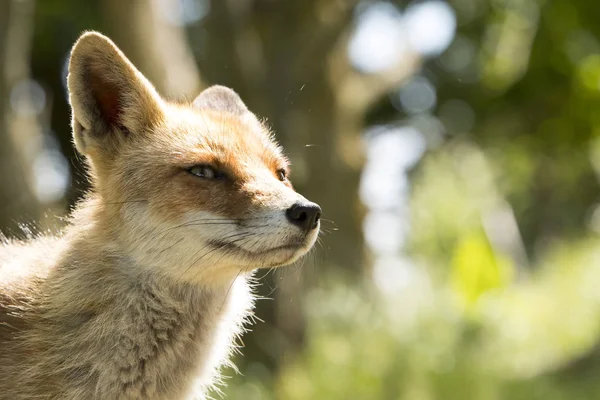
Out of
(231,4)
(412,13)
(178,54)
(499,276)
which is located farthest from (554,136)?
(178,54)

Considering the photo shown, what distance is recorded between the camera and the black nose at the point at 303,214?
3346 mm

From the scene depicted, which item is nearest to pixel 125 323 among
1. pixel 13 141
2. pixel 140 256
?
pixel 140 256

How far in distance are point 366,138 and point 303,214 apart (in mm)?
14422

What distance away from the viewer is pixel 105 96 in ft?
12.7

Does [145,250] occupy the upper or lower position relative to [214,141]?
lower

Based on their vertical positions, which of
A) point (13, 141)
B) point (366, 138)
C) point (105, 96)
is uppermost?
point (105, 96)

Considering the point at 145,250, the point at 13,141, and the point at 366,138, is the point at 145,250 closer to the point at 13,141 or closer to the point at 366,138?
the point at 13,141

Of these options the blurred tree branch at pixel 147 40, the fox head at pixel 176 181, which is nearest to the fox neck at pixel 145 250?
the fox head at pixel 176 181

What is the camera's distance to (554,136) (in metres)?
14.9

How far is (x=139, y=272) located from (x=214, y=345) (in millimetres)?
524

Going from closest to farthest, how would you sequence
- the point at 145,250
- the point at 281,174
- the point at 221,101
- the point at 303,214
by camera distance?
the point at 303,214 → the point at 145,250 → the point at 281,174 → the point at 221,101

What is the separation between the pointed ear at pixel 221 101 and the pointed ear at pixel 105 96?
52cm

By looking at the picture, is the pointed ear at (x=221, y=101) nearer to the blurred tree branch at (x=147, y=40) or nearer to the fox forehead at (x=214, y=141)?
the fox forehead at (x=214, y=141)

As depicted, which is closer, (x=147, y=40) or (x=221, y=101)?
(x=221, y=101)
